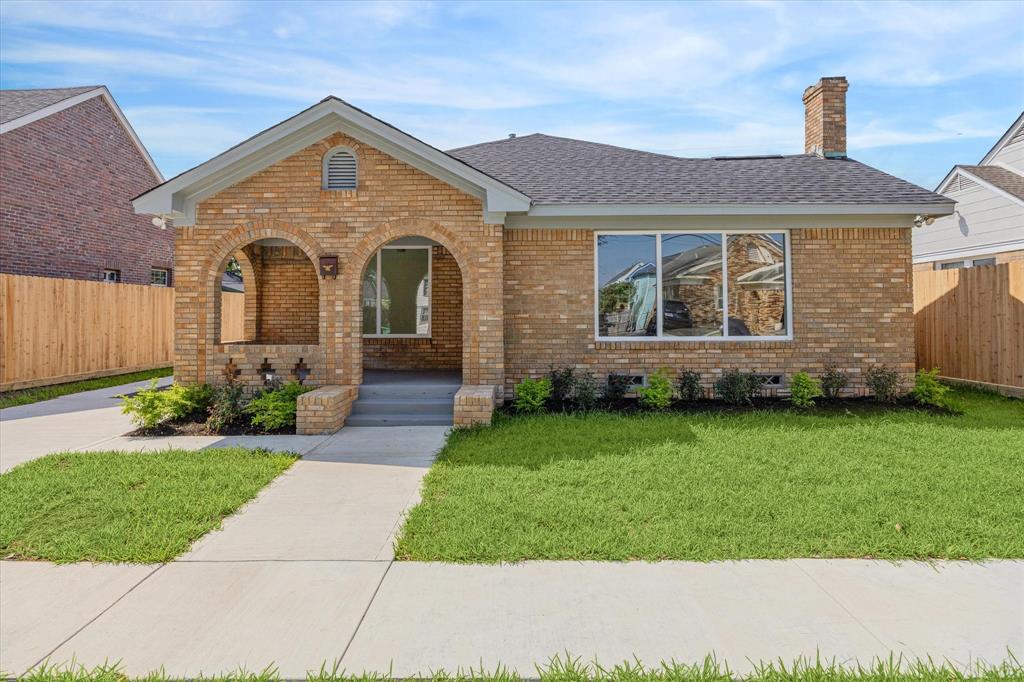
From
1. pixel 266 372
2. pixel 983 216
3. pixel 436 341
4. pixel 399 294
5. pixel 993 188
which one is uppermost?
pixel 993 188

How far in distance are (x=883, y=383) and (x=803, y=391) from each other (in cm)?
136

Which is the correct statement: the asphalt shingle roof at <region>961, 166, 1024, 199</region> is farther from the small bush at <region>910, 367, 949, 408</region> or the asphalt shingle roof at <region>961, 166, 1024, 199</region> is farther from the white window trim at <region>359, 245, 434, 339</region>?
the white window trim at <region>359, 245, 434, 339</region>

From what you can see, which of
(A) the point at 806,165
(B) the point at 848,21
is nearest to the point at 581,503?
(B) the point at 848,21

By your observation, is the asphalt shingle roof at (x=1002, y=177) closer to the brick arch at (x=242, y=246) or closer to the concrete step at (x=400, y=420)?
the concrete step at (x=400, y=420)

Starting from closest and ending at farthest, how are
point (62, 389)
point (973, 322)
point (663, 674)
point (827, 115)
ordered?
point (663, 674) < point (973, 322) < point (827, 115) < point (62, 389)

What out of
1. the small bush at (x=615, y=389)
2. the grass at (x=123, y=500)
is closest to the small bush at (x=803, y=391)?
the small bush at (x=615, y=389)

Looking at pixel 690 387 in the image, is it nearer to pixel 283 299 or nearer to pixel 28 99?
pixel 283 299

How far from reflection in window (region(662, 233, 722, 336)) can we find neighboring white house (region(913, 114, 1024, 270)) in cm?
816

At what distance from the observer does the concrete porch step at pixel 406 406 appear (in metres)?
8.69

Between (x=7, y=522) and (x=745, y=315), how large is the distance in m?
9.77

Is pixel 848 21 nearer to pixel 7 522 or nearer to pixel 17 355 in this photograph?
pixel 7 522

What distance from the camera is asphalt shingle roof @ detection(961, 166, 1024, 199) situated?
1434 cm

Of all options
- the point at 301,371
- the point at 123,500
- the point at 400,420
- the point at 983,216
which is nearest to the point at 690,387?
the point at 400,420

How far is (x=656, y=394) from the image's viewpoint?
8930 mm
